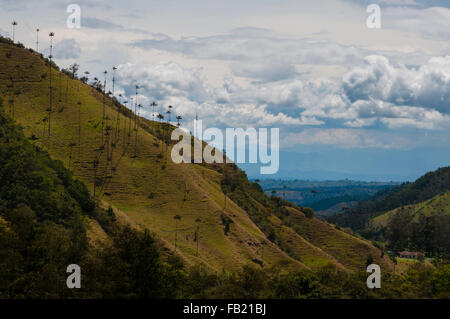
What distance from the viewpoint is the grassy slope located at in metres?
138

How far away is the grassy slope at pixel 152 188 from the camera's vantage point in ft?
452

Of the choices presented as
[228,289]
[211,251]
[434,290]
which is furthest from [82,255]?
[211,251]

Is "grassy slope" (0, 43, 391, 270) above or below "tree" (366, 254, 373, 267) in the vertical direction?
above

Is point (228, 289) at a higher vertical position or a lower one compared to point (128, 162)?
lower

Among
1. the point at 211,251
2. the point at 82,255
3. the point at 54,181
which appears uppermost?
the point at 54,181

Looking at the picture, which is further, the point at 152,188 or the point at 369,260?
the point at 369,260

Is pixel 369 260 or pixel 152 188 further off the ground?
pixel 152 188

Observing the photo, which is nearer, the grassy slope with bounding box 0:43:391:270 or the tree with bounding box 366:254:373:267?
the grassy slope with bounding box 0:43:391:270

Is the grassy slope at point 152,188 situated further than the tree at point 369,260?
No

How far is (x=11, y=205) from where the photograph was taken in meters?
104

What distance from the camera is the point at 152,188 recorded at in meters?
158

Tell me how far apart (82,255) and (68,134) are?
106 meters

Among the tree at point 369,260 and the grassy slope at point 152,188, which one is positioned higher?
the grassy slope at point 152,188
